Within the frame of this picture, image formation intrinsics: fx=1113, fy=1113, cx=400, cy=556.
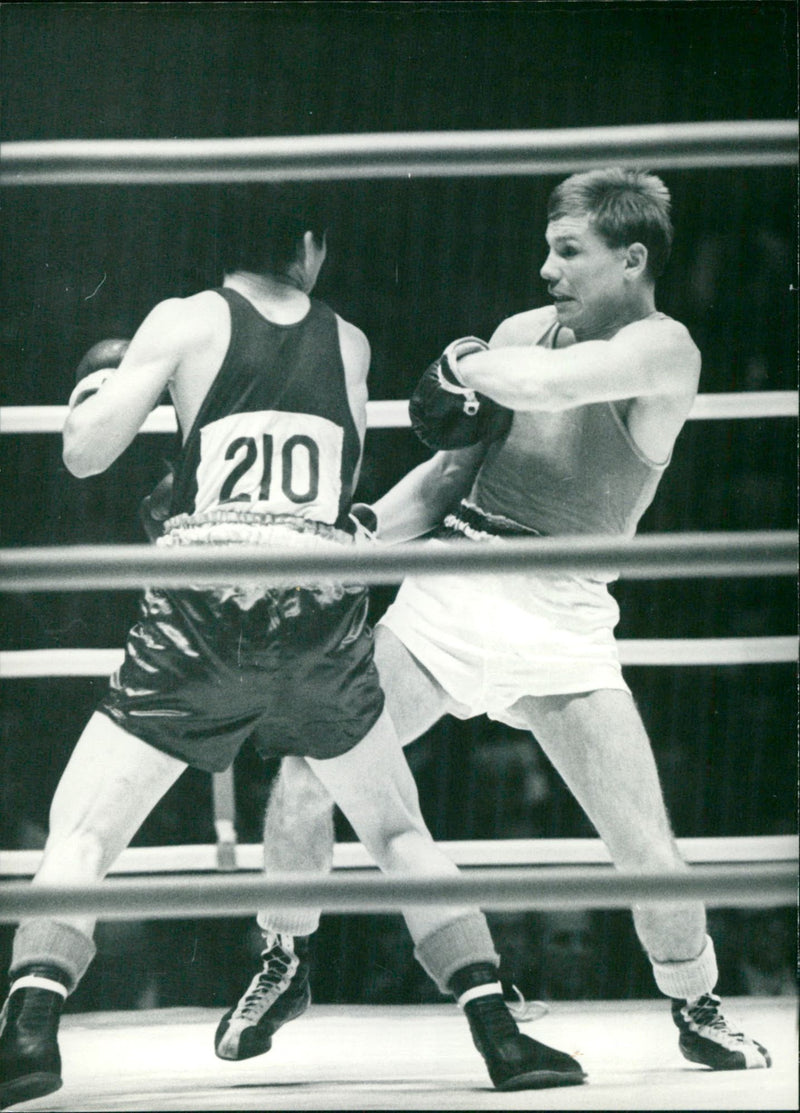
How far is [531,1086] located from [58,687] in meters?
0.89

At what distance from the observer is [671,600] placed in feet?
5.40

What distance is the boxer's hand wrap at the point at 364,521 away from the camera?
5.41ft

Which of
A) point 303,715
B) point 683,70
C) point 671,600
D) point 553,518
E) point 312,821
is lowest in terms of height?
point 312,821

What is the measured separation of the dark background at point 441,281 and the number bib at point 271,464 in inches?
2.6

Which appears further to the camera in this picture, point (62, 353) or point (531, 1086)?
point (62, 353)

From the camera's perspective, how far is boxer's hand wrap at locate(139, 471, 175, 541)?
5.37ft

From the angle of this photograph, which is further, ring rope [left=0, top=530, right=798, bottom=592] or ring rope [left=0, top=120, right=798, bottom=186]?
ring rope [left=0, top=120, right=798, bottom=186]

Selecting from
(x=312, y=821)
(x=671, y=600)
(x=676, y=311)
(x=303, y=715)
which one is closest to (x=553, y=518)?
(x=671, y=600)

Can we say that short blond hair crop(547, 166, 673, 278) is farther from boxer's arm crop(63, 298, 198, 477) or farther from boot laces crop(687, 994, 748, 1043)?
boot laces crop(687, 994, 748, 1043)

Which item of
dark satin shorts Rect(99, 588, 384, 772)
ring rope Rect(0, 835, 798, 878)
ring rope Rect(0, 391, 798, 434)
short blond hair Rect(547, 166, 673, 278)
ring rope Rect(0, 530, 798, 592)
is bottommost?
ring rope Rect(0, 835, 798, 878)

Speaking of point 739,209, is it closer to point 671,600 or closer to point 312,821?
point 671,600

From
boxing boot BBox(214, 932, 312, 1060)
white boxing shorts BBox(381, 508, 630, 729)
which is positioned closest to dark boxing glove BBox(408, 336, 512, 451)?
white boxing shorts BBox(381, 508, 630, 729)

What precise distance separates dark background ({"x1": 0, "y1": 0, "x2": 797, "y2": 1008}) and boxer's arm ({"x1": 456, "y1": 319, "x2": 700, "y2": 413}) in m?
0.04

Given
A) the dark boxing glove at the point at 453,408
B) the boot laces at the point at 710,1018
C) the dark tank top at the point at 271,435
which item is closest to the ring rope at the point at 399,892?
the boot laces at the point at 710,1018
